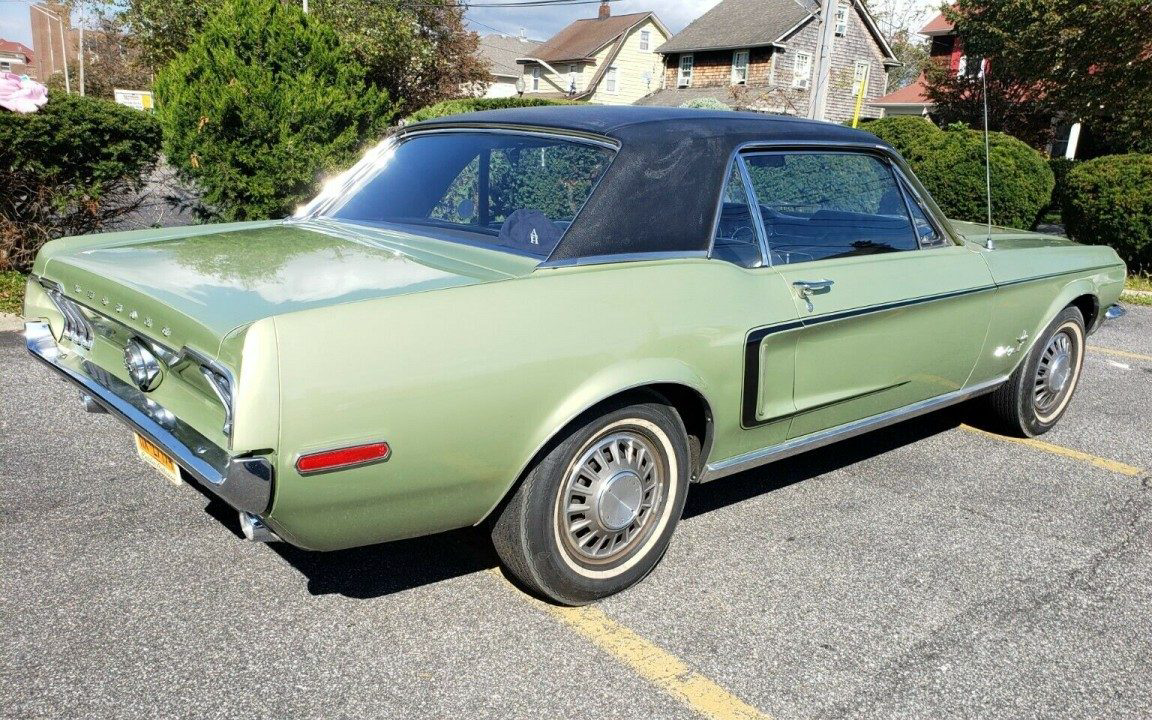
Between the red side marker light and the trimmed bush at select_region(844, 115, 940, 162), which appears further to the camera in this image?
the trimmed bush at select_region(844, 115, 940, 162)

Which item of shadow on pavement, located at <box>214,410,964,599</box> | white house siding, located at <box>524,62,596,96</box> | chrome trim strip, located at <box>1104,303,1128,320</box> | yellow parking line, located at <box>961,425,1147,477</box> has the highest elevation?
white house siding, located at <box>524,62,596,96</box>

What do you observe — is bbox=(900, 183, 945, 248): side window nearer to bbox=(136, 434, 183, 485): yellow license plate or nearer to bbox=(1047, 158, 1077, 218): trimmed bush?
bbox=(136, 434, 183, 485): yellow license plate

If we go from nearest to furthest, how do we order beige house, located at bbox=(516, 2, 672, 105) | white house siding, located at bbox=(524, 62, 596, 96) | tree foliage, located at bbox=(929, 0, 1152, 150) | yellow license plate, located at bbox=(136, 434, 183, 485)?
yellow license plate, located at bbox=(136, 434, 183, 485)
tree foliage, located at bbox=(929, 0, 1152, 150)
beige house, located at bbox=(516, 2, 672, 105)
white house siding, located at bbox=(524, 62, 596, 96)

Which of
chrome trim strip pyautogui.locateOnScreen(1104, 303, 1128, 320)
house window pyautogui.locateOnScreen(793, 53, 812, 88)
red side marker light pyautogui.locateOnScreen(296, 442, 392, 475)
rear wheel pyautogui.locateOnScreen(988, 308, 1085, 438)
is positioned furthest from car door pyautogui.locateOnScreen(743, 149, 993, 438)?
house window pyautogui.locateOnScreen(793, 53, 812, 88)

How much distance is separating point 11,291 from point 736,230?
599cm

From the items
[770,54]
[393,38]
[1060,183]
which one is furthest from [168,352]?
[770,54]

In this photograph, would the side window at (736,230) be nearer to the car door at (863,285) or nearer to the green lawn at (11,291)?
the car door at (863,285)

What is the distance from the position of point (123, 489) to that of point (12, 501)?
1.25 ft

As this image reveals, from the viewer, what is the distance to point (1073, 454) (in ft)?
15.5

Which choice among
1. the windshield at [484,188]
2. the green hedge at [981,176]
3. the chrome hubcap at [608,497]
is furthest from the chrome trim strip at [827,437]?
the green hedge at [981,176]

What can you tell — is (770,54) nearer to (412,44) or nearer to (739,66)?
(739,66)

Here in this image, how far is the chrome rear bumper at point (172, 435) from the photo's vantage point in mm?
2211

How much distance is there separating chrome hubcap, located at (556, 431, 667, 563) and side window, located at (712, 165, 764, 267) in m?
0.78

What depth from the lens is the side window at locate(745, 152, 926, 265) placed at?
372cm
